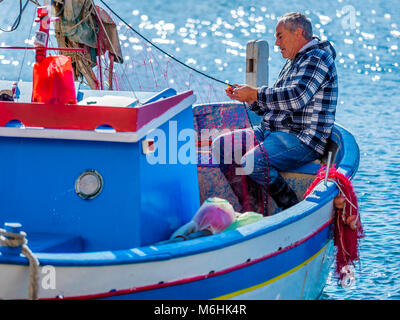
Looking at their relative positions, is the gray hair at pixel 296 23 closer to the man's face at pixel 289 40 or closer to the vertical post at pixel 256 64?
the man's face at pixel 289 40

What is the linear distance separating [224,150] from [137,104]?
3.42 feet

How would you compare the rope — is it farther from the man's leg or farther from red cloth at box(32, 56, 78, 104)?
Answer: the man's leg

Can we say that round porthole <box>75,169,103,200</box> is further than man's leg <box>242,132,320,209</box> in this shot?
No

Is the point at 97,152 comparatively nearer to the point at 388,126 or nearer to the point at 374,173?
the point at 374,173

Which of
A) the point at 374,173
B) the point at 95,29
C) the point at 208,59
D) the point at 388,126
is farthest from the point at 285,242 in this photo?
the point at 208,59

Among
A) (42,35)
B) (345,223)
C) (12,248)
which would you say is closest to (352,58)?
(345,223)

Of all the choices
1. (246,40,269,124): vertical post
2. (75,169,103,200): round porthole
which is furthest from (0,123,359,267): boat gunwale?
(246,40,269,124): vertical post

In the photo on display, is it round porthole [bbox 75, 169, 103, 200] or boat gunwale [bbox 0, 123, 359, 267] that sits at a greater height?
round porthole [bbox 75, 169, 103, 200]

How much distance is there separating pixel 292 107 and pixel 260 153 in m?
0.38

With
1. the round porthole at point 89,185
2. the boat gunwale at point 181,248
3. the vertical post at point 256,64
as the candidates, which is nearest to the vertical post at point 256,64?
the vertical post at point 256,64

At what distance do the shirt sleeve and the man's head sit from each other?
0.58 ft

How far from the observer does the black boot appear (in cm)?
477

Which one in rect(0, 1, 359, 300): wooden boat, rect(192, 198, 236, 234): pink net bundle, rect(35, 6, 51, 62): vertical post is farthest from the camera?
rect(192, 198, 236, 234): pink net bundle

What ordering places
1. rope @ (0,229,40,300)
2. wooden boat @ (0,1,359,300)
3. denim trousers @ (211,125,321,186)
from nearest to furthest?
1. rope @ (0,229,40,300)
2. wooden boat @ (0,1,359,300)
3. denim trousers @ (211,125,321,186)
